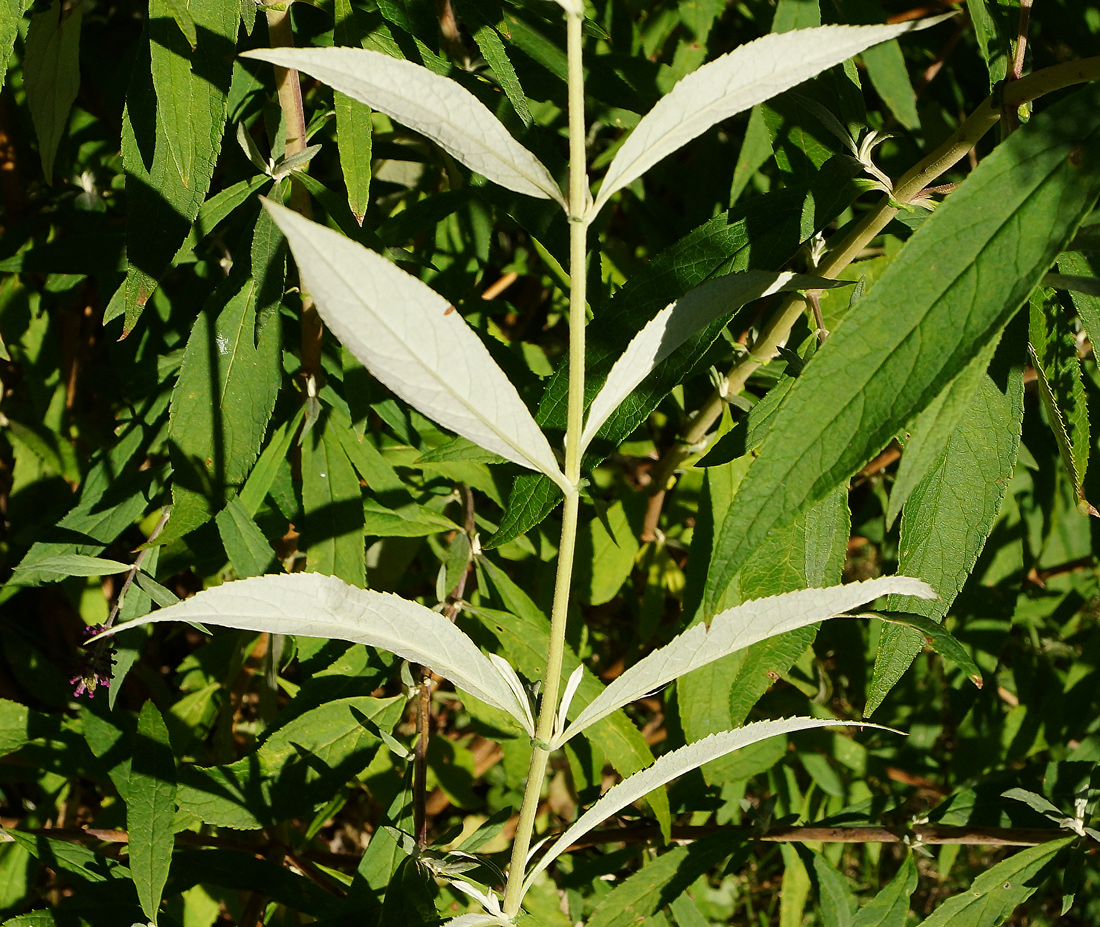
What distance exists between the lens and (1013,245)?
1.70 feet

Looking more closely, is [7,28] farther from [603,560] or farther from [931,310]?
[603,560]

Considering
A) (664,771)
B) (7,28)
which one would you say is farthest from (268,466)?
(664,771)

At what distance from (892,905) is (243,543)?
102 cm

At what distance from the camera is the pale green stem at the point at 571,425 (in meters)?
0.48

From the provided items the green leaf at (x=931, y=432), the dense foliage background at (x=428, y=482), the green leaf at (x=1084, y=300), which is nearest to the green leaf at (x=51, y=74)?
the dense foliage background at (x=428, y=482)

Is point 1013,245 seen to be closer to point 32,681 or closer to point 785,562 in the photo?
point 785,562

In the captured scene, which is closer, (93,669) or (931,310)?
(931,310)

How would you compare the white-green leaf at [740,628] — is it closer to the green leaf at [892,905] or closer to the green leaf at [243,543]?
the green leaf at [243,543]

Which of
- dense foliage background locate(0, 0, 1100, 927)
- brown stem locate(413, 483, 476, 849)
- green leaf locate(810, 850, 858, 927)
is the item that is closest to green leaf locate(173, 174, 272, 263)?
dense foliage background locate(0, 0, 1100, 927)

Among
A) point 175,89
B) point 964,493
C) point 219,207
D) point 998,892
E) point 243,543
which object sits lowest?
point 998,892

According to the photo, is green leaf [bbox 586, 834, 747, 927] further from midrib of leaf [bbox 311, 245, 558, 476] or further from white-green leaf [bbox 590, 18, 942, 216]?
white-green leaf [bbox 590, 18, 942, 216]

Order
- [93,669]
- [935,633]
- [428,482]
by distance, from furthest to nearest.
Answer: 1. [428,482]
2. [93,669]
3. [935,633]

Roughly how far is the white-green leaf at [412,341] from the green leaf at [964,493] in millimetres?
405

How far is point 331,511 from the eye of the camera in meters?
1.17
